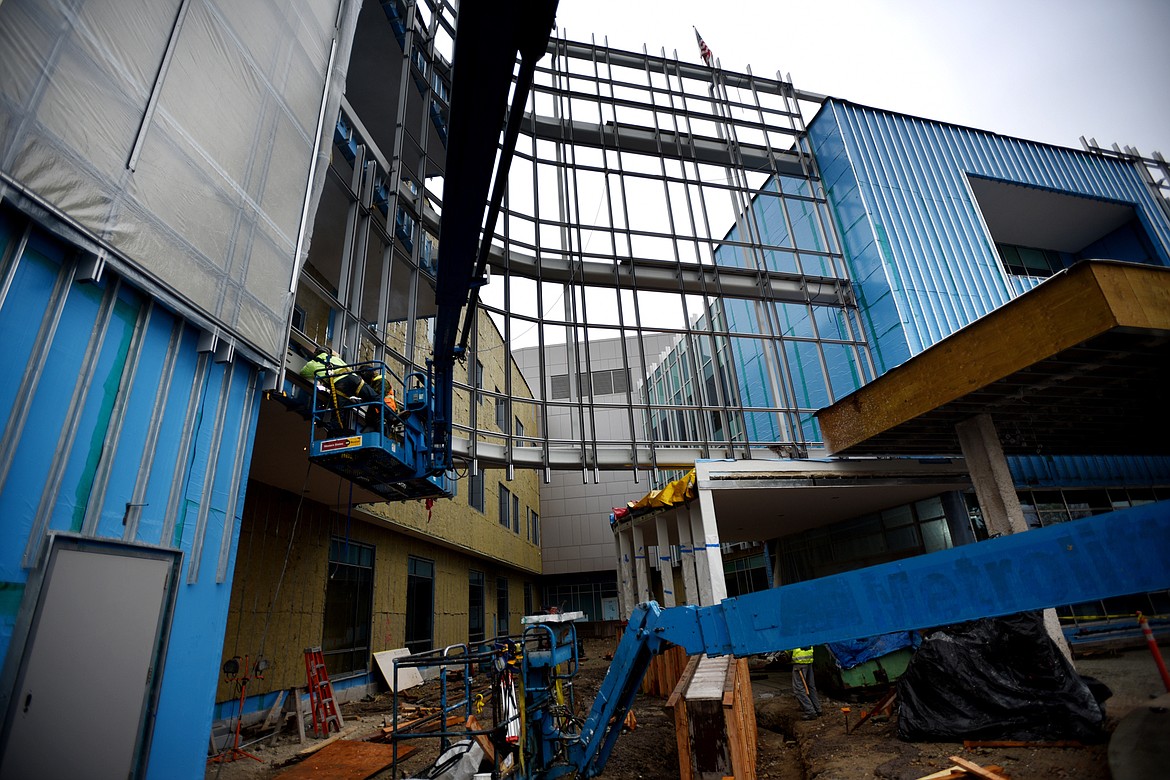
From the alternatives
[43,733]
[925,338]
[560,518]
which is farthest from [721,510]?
[560,518]

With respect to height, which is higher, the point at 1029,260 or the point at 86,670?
the point at 1029,260

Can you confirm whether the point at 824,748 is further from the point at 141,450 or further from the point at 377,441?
the point at 141,450

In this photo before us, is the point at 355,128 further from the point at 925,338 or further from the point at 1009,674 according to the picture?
the point at 925,338

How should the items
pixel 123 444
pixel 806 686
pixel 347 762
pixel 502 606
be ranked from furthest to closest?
1. pixel 502 606
2. pixel 806 686
3. pixel 347 762
4. pixel 123 444

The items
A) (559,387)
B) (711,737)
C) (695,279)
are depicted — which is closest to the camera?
(711,737)

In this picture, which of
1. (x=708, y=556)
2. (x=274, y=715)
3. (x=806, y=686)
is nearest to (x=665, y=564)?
(x=708, y=556)

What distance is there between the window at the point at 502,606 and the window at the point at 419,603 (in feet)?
29.9

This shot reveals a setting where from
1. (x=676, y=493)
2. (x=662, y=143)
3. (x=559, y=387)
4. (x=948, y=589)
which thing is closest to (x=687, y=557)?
(x=676, y=493)

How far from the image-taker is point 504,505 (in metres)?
28.0

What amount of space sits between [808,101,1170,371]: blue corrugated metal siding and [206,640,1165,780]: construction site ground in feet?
32.5

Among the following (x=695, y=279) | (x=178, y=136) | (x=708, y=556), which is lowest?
(x=708, y=556)

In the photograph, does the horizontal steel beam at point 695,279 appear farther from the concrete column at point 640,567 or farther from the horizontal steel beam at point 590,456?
the concrete column at point 640,567

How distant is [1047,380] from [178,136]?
41.9 feet

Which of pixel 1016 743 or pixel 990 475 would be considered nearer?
pixel 1016 743
